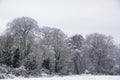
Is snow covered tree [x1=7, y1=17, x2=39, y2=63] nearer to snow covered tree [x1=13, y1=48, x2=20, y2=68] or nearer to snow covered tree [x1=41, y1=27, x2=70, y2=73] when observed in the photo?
snow covered tree [x1=41, y1=27, x2=70, y2=73]

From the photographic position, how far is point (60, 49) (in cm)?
3684

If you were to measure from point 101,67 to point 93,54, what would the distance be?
8.56ft

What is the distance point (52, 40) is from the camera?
3716 centimetres

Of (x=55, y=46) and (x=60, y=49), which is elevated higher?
(x=55, y=46)

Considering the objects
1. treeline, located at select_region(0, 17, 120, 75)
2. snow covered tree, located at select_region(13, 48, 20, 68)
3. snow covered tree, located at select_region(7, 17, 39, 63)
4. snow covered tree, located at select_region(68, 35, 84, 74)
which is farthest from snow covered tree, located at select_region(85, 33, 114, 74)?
snow covered tree, located at select_region(13, 48, 20, 68)

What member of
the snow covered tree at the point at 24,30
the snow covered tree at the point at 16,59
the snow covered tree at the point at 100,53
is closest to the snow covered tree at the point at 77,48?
the snow covered tree at the point at 100,53

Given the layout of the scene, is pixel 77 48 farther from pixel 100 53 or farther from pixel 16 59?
pixel 16 59

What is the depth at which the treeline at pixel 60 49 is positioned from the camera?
3222cm

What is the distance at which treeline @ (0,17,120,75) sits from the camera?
106 feet

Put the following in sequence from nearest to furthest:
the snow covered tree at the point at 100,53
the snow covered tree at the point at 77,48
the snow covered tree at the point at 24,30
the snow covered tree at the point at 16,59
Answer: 1. the snow covered tree at the point at 16,59
2. the snow covered tree at the point at 24,30
3. the snow covered tree at the point at 100,53
4. the snow covered tree at the point at 77,48

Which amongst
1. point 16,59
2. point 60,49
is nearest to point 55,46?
point 60,49

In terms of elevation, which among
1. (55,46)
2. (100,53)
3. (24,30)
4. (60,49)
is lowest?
(100,53)

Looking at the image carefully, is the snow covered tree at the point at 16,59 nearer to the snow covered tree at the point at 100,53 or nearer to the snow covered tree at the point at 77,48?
the snow covered tree at the point at 77,48

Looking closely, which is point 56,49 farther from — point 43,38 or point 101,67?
point 101,67
